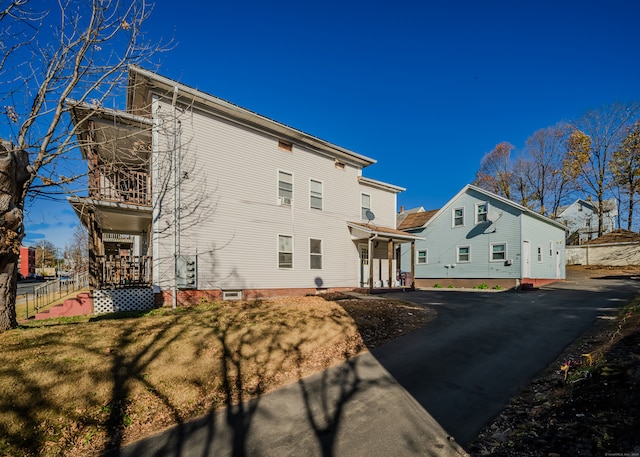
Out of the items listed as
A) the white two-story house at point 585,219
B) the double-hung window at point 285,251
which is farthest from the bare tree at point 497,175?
the double-hung window at point 285,251

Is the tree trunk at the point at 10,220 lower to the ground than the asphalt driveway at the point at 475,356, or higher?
higher

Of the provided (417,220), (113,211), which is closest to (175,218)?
(113,211)

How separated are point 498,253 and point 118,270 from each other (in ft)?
71.5

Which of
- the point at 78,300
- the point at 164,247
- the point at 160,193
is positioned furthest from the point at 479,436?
the point at 78,300

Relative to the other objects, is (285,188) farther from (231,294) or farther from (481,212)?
(481,212)

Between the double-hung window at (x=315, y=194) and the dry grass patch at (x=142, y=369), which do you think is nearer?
the dry grass patch at (x=142, y=369)

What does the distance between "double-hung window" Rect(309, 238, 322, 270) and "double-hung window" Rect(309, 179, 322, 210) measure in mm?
1747

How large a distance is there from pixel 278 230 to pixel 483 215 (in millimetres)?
15854

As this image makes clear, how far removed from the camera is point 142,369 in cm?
516

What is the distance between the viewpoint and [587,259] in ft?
114

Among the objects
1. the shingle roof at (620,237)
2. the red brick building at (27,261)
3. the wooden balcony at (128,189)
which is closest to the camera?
the wooden balcony at (128,189)

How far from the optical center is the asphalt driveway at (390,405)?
12.2 feet

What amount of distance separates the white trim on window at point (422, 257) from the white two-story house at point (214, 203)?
886 centimetres

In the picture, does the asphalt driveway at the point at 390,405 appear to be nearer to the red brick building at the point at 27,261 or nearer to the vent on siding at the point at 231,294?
the vent on siding at the point at 231,294
